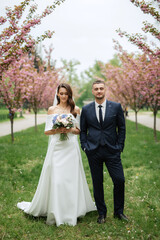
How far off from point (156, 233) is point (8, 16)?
6000 mm

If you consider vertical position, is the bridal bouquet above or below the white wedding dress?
above

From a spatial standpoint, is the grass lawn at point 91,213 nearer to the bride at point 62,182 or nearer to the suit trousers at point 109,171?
the bride at point 62,182

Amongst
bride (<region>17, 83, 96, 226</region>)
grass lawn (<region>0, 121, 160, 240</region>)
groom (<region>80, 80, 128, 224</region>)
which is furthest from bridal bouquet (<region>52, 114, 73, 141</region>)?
grass lawn (<region>0, 121, 160, 240</region>)

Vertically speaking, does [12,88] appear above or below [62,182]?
above

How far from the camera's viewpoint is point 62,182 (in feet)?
12.7

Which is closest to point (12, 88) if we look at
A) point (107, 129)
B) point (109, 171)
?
point (107, 129)

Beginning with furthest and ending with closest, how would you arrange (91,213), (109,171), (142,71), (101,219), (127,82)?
(127,82) → (142,71) → (91,213) → (101,219) → (109,171)

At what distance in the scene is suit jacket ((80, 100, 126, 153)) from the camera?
3.68 metres

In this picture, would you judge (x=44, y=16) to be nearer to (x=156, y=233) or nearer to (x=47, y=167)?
(x=47, y=167)

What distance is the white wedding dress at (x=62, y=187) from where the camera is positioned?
3816 mm

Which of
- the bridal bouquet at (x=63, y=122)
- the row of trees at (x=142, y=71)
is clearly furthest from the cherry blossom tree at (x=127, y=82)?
the bridal bouquet at (x=63, y=122)

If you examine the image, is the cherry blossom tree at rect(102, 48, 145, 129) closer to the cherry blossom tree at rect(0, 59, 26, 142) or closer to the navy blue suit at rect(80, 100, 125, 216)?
the cherry blossom tree at rect(0, 59, 26, 142)

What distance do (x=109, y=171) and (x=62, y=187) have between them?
82 cm

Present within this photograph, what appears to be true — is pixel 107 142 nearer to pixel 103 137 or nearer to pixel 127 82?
pixel 103 137
